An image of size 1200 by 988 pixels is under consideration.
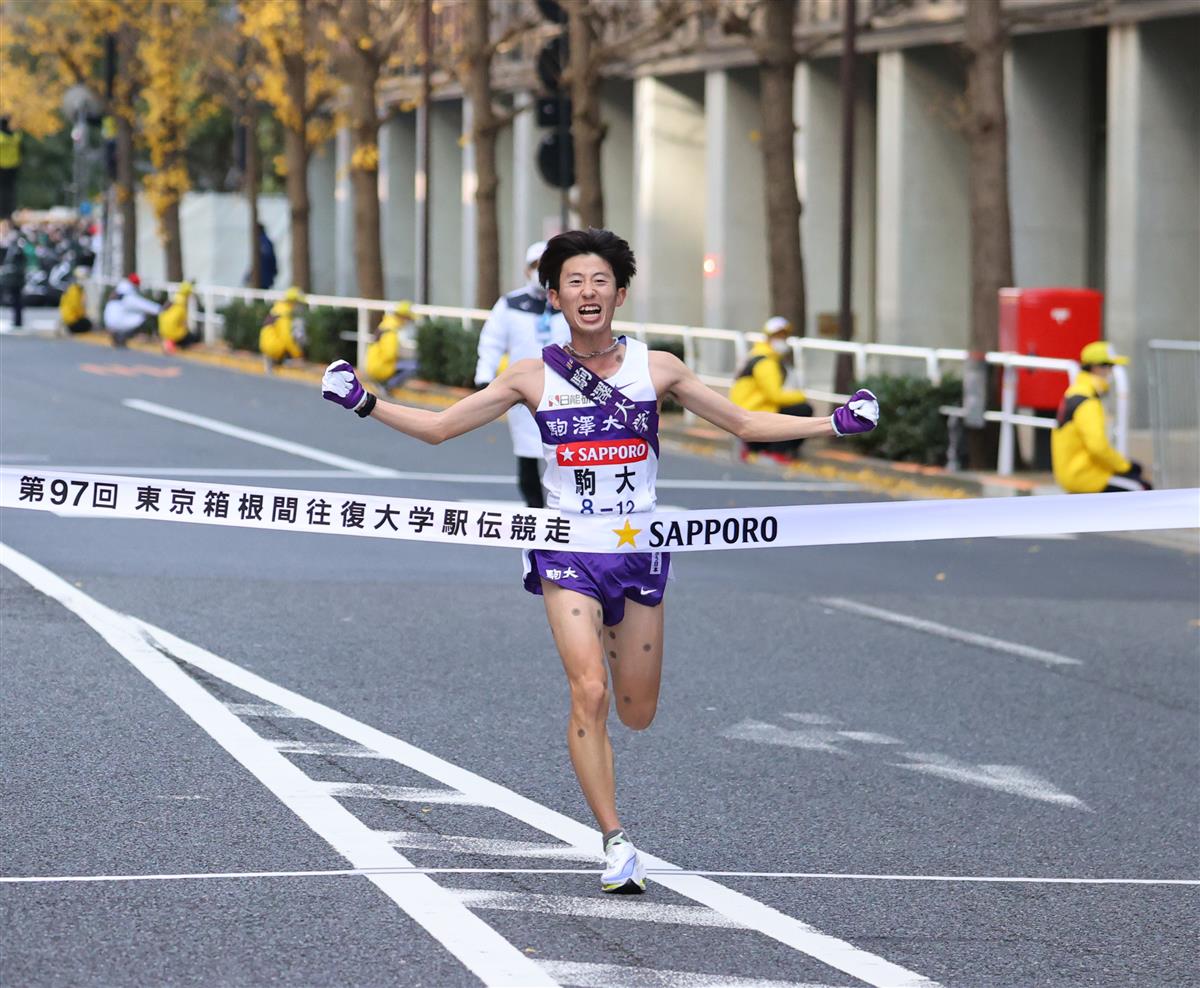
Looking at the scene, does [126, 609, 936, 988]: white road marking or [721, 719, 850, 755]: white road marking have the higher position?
[126, 609, 936, 988]: white road marking

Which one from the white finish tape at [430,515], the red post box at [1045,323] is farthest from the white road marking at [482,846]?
the red post box at [1045,323]

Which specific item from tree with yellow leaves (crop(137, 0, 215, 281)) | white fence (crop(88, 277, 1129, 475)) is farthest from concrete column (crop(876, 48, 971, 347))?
tree with yellow leaves (crop(137, 0, 215, 281))

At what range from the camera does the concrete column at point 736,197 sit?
38594mm

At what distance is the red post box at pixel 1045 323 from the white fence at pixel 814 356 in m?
0.17

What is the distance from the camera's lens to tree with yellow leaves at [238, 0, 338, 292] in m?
41.1

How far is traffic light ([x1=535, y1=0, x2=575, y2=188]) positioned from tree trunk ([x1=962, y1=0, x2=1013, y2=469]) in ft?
27.8

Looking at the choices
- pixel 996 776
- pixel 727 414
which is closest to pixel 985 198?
pixel 996 776

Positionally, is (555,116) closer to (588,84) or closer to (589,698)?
(588,84)

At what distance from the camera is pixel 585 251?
21.6ft

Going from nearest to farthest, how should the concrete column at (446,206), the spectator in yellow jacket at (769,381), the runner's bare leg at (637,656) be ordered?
the runner's bare leg at (637,656), the spectator in yellow jacket at (769,381), the concrete column at (446,206)

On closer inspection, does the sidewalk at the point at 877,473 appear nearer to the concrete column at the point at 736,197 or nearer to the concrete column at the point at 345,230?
the concrete column at the point at 736,197

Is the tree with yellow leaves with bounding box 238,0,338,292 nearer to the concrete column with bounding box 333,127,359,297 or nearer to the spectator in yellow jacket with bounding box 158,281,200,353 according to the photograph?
the spectator in yellow jacket with bounding box 158,281,200,353

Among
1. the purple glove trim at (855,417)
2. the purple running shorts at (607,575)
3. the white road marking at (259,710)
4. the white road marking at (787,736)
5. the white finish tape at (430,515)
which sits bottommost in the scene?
the white road marking at (787,736)

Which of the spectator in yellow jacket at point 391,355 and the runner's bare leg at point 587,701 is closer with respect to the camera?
the runner's bare leg at point 587,701
